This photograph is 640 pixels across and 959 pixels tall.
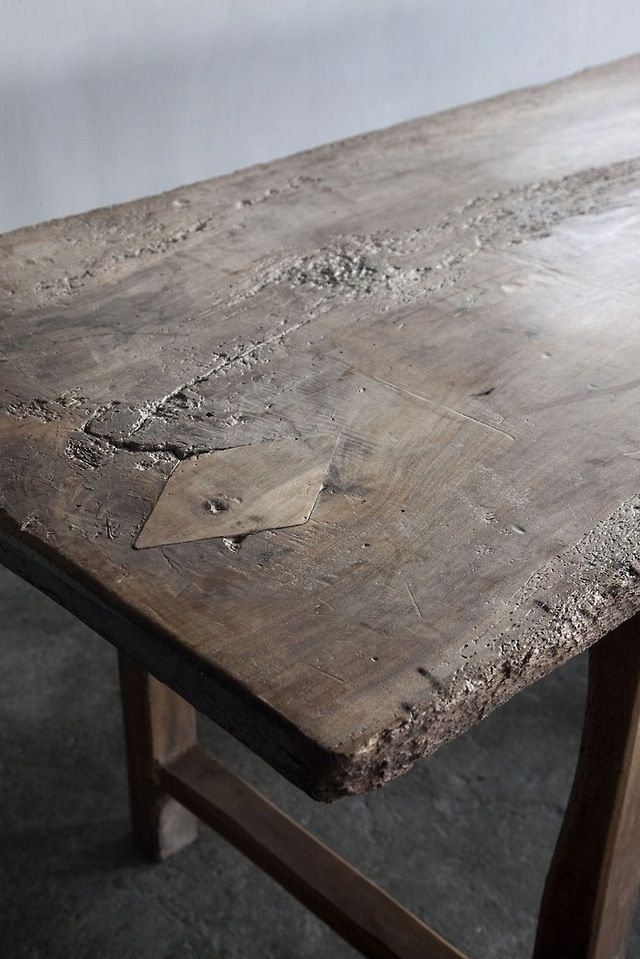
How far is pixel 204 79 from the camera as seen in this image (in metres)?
1.95

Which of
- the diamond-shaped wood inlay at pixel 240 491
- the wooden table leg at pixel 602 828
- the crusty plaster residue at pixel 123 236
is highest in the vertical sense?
Result: the crusty plaster residue at pixel 123 236

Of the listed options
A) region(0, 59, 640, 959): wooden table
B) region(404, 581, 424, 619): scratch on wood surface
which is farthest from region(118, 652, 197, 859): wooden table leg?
region(404, 581, 424, 619): scratch on wood surface

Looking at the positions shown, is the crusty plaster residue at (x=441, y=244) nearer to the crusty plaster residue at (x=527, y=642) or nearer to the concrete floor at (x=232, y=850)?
the crusty plaster residue at (x=527, y=642)

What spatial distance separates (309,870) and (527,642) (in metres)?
0.72

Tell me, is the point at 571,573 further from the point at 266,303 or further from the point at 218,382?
the point at 266,303

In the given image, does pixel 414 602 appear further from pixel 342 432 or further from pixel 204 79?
pixel 204 79

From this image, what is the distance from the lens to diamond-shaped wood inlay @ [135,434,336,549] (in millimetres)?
793

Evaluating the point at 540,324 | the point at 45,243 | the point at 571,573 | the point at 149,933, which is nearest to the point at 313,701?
the point at 571,573

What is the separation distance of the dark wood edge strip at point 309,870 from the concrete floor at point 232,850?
0.20 m

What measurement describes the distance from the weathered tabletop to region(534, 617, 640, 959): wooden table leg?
0.80ft

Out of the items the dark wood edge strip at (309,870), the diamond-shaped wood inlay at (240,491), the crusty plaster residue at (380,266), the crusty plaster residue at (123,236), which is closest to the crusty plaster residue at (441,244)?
the crusty plaster residue at (380,266)

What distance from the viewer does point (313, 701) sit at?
625 millimetres

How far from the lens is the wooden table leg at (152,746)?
1449 millimetres

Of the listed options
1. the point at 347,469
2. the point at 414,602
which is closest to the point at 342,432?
the point at 347,469
